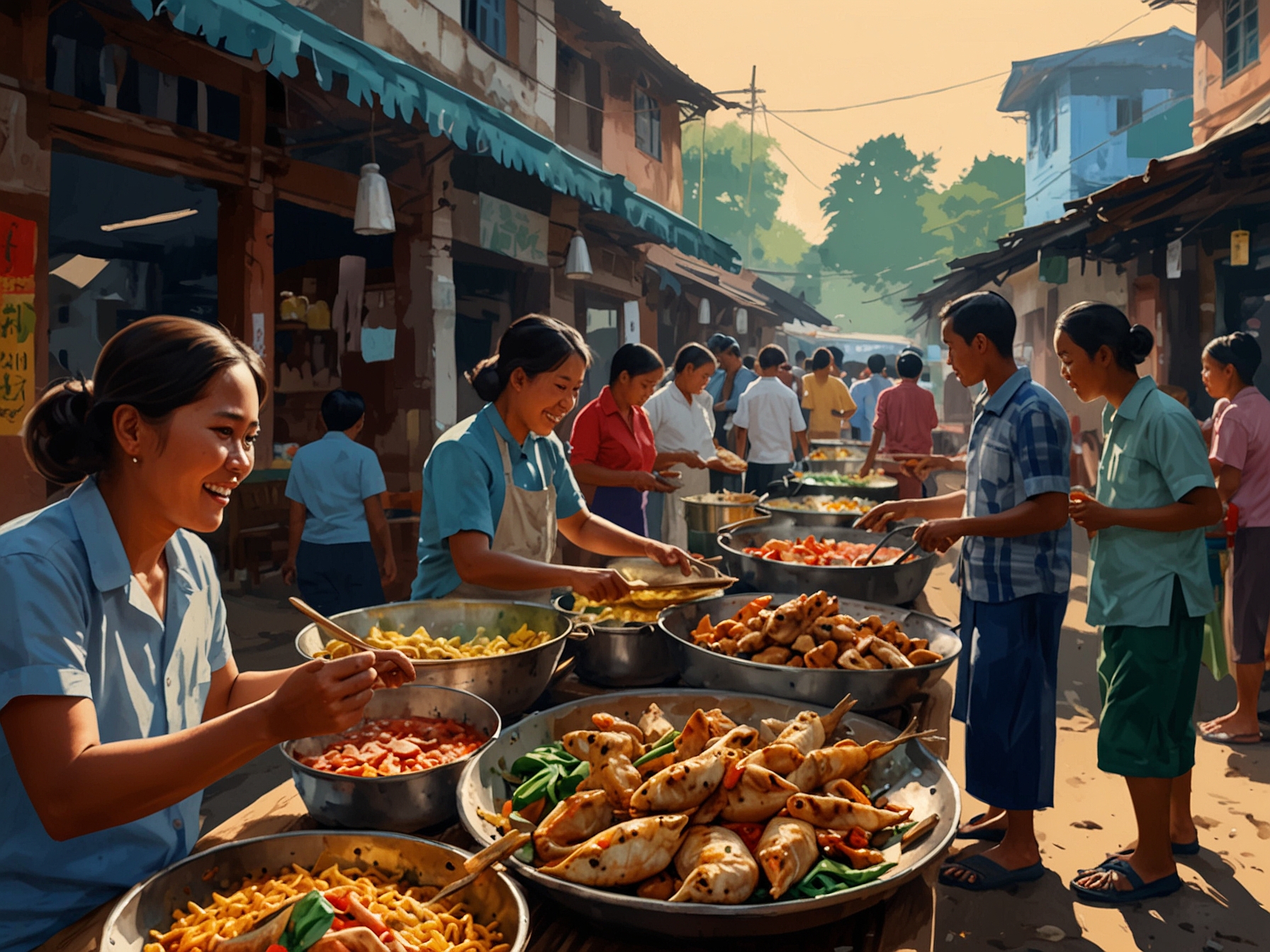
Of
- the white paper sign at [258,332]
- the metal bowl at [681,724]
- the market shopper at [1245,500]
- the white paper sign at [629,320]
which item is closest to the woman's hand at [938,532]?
the metal bowl at [681,724]

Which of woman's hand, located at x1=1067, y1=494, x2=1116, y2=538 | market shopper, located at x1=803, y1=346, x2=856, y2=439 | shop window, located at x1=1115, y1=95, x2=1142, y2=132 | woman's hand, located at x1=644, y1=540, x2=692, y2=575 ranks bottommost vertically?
woman's hand, located at x1=644, y1=540, x2=692, y2=575

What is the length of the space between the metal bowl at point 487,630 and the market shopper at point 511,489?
25 cm

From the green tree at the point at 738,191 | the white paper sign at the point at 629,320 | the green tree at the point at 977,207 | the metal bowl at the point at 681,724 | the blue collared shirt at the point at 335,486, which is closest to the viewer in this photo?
the metal bowl at the point at 681,724

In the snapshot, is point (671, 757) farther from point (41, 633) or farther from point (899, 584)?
point (899, 584)

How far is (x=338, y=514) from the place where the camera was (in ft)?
17.5

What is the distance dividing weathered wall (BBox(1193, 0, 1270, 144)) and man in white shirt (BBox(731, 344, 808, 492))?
8961 mm

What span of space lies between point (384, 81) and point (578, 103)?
9.41 meters

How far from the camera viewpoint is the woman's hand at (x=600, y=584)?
278 cm

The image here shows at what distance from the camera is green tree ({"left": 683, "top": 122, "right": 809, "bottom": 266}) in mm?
53656

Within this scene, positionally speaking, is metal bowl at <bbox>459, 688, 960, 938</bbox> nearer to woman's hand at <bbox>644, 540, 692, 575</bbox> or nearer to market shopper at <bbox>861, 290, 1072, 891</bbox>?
Answer: woman's hand at <bbox>644, 540, 692, 575</bbox>

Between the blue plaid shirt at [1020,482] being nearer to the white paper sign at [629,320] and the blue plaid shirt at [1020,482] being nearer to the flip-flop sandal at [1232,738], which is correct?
the flip-flop sandal at [1232,738]

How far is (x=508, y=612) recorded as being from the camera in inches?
104

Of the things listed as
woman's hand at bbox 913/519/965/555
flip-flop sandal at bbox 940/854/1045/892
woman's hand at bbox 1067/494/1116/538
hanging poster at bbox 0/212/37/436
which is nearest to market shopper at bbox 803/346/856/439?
woman's hand at bbox 1067/494/1116/538

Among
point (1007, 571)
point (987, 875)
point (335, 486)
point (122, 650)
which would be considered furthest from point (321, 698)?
point (335, 486)
